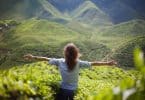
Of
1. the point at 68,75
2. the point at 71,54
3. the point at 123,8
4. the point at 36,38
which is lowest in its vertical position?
the point at 68,75

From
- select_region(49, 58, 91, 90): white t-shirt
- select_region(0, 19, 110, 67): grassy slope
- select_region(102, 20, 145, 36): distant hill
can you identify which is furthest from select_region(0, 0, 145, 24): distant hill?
select_region(49, 58, 91, 90): white t-shirt

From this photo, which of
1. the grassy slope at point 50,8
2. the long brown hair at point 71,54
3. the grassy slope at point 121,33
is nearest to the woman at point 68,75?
the long brown hair at point 71,54

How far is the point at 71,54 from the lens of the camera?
4.92 m

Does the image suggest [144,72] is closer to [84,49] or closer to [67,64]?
[67,64]

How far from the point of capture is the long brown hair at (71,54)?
486cm

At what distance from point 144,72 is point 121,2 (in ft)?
481

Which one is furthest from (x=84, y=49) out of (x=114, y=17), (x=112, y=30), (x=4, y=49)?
(x=114, y=17)

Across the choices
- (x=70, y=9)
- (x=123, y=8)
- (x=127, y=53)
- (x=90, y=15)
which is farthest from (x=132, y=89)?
(x=123, y=8)

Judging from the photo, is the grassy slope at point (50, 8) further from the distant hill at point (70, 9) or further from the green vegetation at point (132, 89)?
the green vegetation at point (132, 89)

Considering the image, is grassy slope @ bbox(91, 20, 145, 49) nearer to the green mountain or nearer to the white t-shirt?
the green mountain

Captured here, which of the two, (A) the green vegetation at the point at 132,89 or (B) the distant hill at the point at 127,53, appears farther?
(B) the distant hill at the point at 127,53

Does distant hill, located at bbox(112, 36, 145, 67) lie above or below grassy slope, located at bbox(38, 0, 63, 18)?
below

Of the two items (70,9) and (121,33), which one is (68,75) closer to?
(121,33)

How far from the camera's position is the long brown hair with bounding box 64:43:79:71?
15.9ft
